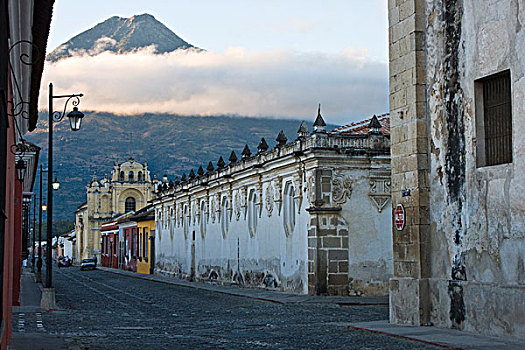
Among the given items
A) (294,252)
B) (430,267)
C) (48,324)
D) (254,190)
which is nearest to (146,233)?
(254,190)

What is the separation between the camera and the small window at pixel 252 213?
32.9 metres

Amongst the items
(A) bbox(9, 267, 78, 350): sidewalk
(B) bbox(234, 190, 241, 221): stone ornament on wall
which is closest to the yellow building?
(B) bbox(234, 190, 241, 221): stone ornament on wall

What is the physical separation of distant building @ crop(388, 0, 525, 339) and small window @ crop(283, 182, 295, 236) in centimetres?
1307

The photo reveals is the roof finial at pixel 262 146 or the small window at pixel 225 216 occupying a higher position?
the roof finial at pixel 262 146

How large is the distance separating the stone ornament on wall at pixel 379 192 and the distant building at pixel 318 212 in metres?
0.04

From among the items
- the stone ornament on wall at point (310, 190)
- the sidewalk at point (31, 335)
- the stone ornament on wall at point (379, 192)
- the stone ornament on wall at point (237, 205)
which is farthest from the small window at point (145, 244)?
the sidewalk at point (31, 335)

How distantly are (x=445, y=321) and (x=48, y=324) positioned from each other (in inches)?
339

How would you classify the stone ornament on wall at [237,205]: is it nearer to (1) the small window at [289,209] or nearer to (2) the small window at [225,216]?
(2) the small window at [225,216]

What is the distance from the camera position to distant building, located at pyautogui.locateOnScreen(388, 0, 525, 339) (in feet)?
40.2

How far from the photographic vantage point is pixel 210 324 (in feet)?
55.6

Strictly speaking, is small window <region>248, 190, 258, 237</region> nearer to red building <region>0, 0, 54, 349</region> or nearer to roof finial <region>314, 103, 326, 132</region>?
roof finial <region>314, 103, 326, 132</region>

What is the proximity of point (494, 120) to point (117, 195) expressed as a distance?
255 ft

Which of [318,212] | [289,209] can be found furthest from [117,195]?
[318,212]

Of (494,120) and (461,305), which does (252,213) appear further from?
(494,120)
